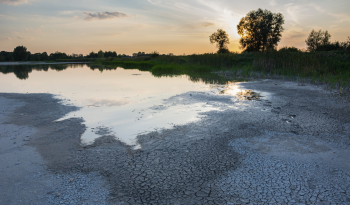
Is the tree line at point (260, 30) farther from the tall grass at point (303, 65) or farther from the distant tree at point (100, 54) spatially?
the distant tree at point (100, 54)

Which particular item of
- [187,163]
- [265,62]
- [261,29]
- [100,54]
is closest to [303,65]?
[265,62]

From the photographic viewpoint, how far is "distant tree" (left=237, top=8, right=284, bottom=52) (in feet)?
181

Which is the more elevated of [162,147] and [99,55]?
[99,55]

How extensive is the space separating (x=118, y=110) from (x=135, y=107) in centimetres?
62

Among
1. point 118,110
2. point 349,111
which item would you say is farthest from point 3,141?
point 349,111

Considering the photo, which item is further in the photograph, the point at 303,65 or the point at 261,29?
the point at 261,29

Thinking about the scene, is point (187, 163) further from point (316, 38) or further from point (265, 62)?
point (316, 38)

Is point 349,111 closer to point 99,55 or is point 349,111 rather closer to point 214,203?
point 214,203

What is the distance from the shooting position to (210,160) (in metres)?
3.48

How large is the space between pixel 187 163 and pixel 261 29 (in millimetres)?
58446

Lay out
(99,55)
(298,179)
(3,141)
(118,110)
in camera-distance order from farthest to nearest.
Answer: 1. (99,55)
2. (118,110)
3. (3,141)
4. (298,179)

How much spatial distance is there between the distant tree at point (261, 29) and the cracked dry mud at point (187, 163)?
5485cm

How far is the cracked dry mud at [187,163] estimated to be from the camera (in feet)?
8.61

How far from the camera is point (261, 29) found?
178 feet
